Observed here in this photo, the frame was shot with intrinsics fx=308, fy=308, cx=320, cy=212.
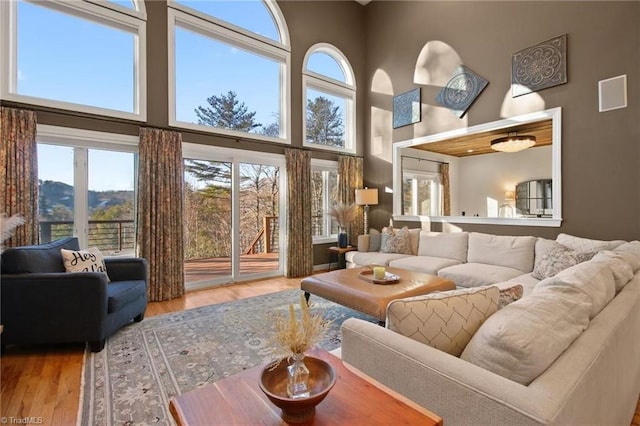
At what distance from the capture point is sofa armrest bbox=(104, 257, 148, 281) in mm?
3330

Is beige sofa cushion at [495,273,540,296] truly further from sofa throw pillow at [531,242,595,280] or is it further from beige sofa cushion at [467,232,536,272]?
beige sofa cushion at [467,232,536,272]

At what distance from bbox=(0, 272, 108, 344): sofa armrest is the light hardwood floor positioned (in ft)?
0.50

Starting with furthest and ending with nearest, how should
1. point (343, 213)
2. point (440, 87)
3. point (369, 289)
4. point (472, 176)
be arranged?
point (472, 176) → point (343, 213) → point (440, 87) → point (369, 289)

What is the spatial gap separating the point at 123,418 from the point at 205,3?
5.29 meters

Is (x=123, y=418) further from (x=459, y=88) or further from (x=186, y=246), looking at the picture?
(x=459, y=88)

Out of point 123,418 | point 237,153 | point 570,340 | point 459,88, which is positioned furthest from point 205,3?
point 570,340

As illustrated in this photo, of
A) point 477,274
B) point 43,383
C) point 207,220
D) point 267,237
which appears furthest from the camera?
point 267,237

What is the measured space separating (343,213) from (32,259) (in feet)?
14.7

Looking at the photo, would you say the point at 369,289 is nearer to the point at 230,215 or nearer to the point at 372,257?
the point at 372,257

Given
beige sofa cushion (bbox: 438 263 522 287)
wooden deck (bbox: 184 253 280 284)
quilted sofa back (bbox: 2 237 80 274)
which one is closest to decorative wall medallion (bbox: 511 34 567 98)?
beige sofa cushion (bbox: 438 263 522 287)

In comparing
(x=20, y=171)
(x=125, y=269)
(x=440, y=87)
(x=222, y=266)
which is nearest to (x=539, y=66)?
(x=440, y=87)

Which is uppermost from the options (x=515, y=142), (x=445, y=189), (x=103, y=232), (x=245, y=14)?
(x=245, y=14)

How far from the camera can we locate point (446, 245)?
4656mm

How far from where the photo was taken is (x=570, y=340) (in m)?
1.09
